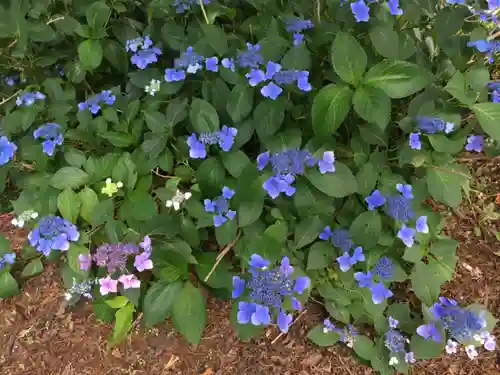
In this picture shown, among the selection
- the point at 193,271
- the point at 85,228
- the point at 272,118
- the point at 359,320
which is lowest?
the point at 359,320

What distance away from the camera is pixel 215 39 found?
199 centimetres

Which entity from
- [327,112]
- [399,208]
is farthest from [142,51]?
[399,208]

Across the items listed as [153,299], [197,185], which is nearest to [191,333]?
[153,299]

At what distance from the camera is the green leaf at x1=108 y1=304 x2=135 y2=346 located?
2.00m

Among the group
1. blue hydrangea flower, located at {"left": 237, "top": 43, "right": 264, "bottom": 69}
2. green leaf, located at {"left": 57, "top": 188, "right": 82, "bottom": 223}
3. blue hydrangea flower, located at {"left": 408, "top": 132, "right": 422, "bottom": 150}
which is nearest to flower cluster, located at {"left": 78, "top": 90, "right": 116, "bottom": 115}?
green leaf, located at {"left": 57, "top": 188, "right": 82, "bottom": 223}

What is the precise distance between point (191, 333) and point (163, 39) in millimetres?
1342

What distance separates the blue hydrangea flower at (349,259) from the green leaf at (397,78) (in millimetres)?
636

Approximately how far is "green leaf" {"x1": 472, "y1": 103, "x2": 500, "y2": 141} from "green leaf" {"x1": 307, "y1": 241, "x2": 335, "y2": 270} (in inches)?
30.6

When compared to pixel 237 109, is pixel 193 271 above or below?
below

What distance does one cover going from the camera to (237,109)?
6.18 ft

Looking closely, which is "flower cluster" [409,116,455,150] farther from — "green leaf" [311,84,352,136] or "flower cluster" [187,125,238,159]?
"flower cluster" [187,125,238,159]

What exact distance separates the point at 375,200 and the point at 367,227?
0.12 meters

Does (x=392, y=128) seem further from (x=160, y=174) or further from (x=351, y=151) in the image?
(x=160, y=174)

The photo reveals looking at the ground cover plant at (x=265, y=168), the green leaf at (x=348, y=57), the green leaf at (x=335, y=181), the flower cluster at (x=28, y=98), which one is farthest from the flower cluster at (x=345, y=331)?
the flower cluster at (x=28, y=98)
